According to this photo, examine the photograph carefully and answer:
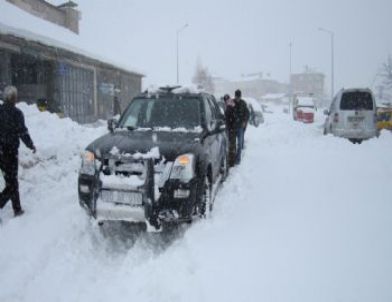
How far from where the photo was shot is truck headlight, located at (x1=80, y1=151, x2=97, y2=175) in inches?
190

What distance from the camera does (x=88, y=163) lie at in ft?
16.0

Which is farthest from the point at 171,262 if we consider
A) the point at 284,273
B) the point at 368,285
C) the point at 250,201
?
the point at 250,201

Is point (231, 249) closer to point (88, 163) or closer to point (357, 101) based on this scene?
point (88, 163)

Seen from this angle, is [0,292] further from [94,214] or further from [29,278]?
[94,214]

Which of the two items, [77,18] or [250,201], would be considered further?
[77,18]

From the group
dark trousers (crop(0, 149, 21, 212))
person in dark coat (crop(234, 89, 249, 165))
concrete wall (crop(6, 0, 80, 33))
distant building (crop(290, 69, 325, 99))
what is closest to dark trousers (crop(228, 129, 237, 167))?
person in dark coat (crop(234, 89, 249, 165))

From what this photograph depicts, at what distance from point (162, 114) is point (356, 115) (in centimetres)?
1011

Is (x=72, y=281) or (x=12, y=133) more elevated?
(x=12, y=133)

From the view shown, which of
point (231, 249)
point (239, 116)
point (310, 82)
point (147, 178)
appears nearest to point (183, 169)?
point (147, 178)

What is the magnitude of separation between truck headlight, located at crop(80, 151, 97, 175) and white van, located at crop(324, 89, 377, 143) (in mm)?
11463

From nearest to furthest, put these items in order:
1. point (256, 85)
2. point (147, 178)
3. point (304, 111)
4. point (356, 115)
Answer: point (147, 178)
point (356, 115)
point (304, 111)
point (256, 85)

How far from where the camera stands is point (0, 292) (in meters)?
3.79

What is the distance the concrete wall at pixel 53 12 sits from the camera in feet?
72.9

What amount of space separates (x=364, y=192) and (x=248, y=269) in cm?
328
